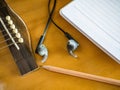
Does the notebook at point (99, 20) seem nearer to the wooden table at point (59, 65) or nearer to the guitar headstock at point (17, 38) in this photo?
the wooden table at point (59, 65)

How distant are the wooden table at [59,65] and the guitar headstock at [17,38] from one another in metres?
0.02

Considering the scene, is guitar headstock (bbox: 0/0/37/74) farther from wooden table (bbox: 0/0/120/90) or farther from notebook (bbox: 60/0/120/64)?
notebook (bbox: 60/0/120/64)

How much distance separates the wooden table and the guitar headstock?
0.02 metres

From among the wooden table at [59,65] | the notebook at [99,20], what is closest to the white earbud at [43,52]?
the wooden table at [59,65]

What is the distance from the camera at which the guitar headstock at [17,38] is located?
70cm

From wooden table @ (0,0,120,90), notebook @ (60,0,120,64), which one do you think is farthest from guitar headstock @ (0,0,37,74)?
notebook @ (60,0,120,64)

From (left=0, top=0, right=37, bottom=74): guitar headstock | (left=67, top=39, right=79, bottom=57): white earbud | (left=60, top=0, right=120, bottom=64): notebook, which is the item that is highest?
(left=60, top=0, right=120, bottom=64): notebook

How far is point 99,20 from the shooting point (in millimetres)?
748

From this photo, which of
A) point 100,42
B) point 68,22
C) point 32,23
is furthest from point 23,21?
point 100,42

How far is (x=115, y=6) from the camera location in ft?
2.53

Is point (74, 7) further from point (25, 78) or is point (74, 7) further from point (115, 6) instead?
point (25, 78)

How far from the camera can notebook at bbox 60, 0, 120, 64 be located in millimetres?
708

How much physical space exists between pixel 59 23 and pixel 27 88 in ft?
0.75

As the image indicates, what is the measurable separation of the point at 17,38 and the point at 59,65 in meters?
0.15
